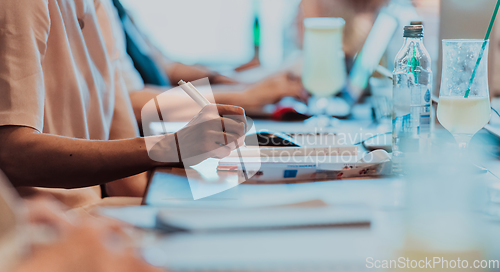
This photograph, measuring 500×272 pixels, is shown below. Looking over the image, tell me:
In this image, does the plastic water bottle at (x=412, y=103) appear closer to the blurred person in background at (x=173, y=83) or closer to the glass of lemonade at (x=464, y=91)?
the glass of lemonade at (x=464, y=91)

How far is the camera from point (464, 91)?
0.79 m

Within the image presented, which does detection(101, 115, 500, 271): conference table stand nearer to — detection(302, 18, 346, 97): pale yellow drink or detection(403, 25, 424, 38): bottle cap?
detection(403, 25, 424, 38): bottle cap

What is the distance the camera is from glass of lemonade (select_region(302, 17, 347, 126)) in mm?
1165

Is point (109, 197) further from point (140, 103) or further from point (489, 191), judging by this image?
point (489, 191)

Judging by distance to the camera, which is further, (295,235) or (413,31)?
(413,31)

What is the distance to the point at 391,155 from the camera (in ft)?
2.56

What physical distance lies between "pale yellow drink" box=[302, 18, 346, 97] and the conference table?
1.94 ft

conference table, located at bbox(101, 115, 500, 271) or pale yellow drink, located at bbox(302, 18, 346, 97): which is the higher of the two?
pale yellow drink, located at bbox(302, 18, 346, 97)

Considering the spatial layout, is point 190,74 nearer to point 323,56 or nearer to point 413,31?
point 323,56

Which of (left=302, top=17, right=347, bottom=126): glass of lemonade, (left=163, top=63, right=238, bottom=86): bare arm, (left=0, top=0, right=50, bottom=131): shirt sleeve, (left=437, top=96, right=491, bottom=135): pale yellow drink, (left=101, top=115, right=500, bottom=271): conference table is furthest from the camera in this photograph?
(left=163, top=63, right=238, bottom=86): bare arm

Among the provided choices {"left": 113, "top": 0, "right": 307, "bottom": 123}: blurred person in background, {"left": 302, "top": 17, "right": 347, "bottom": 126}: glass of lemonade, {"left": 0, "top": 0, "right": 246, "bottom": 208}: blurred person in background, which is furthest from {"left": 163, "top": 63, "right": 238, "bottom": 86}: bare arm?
{"left": 0, "top": 0, "right": 246, "bottom": 208}: blurred person in background

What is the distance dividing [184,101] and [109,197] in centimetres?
35

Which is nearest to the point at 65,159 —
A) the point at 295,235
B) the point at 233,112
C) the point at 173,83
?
Answer: the point at 233,112

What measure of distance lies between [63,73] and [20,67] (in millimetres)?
170
